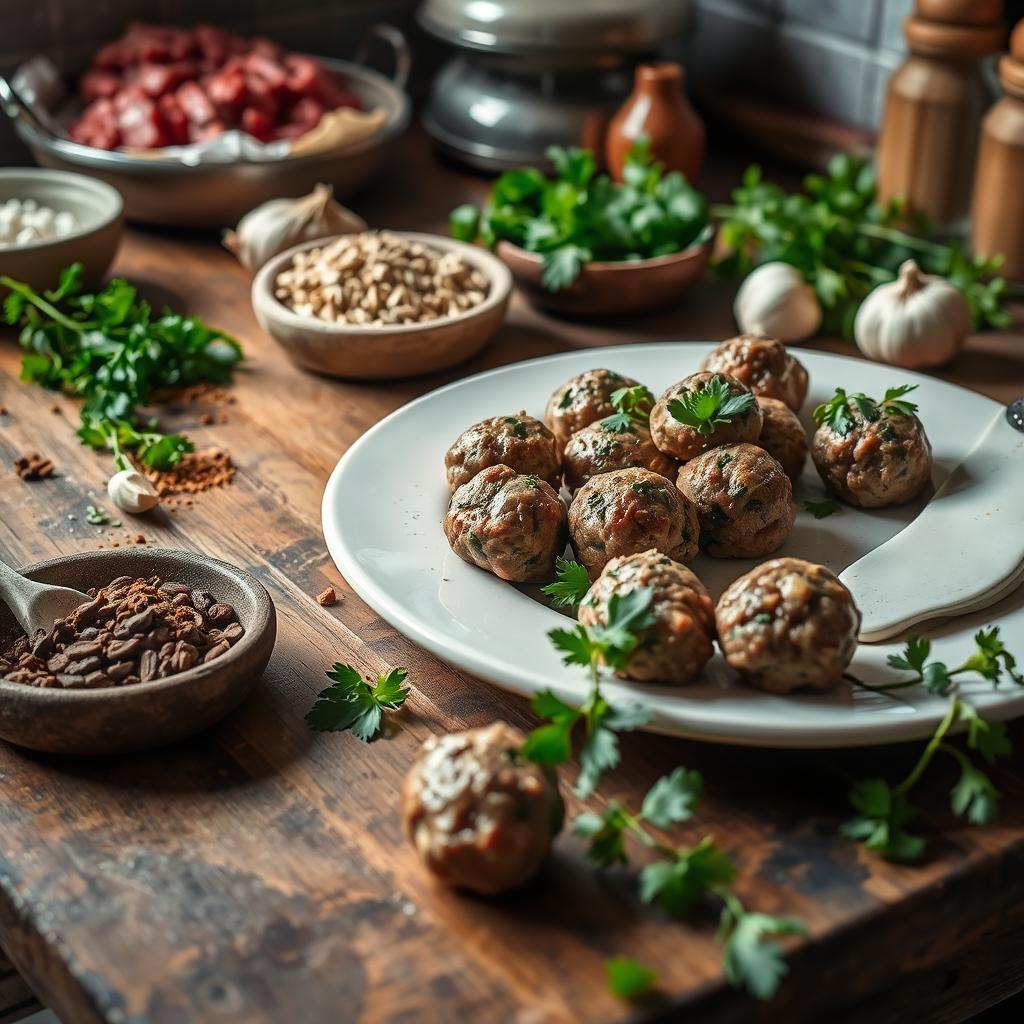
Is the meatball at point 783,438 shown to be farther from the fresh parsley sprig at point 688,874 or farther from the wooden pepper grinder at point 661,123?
the wooden pepper grinder at point 661,123

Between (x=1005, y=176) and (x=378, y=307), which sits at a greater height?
(x=1005, y=176)

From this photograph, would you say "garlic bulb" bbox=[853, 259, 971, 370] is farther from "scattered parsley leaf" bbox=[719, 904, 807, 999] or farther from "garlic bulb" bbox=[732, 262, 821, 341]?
"scattered parsley leaf" bbox=[719, 904, 807, 999]

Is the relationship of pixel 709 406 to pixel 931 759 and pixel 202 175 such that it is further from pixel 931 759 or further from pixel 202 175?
pixel 202 175

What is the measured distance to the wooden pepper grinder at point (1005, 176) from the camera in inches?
70.0

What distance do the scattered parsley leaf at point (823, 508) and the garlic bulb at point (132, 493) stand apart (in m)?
0.66

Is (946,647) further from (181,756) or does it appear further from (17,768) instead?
(17,768)

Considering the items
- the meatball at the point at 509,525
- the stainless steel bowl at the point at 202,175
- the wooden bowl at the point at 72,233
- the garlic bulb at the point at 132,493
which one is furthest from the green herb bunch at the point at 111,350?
the meatball at the point at 509,525

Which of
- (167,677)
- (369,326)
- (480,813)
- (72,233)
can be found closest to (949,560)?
(480,813)

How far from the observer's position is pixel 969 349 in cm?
177

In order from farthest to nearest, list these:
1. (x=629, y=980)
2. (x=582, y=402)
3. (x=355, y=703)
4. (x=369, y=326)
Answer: (x=369, y=326) < (x=582, y=402) < (x=355, y=703) < (x=629, y=980)

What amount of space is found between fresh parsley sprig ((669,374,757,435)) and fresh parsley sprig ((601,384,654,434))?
53mm

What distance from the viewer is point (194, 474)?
1.50m

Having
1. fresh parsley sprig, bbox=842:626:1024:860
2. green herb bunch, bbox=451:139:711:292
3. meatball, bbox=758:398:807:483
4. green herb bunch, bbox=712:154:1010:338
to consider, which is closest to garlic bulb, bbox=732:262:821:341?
green herb bunch, bbox=712:154:1010:338

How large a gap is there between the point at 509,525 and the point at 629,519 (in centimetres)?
10
